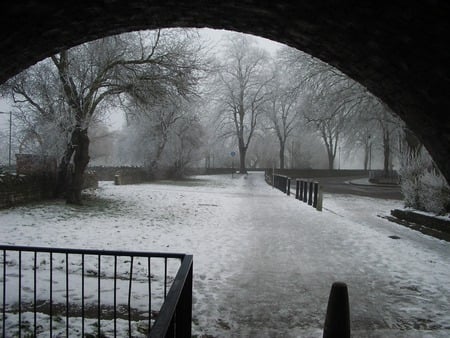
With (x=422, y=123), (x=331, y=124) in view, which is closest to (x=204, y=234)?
(x=422, y=123)

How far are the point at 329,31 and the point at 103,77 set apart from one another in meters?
10.3

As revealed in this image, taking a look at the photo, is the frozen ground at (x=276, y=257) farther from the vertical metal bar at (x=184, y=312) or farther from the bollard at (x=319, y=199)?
the vertical metal bar at (x=184, y=312)

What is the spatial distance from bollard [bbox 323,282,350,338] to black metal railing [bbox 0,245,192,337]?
1.24 meters

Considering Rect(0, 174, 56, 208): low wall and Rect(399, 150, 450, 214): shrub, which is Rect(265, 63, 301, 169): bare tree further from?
Rect(0, 174, 56, 208): low wall

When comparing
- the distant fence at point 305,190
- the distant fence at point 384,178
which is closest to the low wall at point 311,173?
the distant fence at point 384,178

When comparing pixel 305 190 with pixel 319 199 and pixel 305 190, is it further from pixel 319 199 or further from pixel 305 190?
pixel 319 199

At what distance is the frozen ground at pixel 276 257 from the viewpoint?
4.23m

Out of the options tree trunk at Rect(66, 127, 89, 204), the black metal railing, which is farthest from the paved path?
tree trunk at Rect(66, 127, 89, 204)

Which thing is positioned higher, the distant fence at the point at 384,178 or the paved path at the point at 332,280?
the distant fence at the point at 384,178

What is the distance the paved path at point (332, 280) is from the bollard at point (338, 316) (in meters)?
0.84

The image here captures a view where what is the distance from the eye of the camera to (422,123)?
107 inches

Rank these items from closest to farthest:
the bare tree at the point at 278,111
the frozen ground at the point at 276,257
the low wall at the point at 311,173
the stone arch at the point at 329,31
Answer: the stone arch at the point at 329,31, the frozen ground at the point at 276,257, the bare tree at the point at 278,111, the low wall at the point at 311,173

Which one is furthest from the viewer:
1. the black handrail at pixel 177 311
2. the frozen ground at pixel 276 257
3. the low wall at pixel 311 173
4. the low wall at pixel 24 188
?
the low wall at pixel 311 173

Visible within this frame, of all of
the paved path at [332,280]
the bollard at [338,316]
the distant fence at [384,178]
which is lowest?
the paved path at [332,280]
